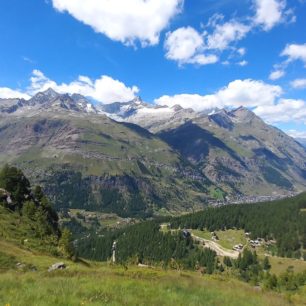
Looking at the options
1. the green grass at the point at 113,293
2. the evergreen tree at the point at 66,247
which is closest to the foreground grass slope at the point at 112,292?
the green grass at the point at 113,293

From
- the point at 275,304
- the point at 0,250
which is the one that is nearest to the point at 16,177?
the point at 0,250

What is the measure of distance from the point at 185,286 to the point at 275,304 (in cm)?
454

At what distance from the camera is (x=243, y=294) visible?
21.0 m

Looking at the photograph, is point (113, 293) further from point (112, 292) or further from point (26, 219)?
point (26, 219)

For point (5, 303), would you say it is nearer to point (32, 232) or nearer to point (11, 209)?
point (32, 232)

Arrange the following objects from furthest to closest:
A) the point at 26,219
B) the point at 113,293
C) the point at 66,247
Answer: the point at 26,219
the point at 66,247
the point at 113,293

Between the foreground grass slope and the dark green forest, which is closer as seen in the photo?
the foreground grass slope

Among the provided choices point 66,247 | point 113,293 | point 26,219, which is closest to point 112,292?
point 113,293

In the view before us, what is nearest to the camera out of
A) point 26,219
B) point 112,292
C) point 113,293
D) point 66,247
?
point 113,293

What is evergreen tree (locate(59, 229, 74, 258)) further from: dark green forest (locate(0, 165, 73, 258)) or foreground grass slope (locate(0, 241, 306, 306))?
foreground grass slope (locate(0, 241, 306, 306))

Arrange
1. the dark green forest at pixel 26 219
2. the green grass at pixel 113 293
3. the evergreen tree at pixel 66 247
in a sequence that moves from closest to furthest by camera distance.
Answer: the green grass at pixel 113 293 → the evergreen tree at pixel 66 247 → the dark green forest at pixel 26 219

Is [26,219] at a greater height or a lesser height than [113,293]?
greater

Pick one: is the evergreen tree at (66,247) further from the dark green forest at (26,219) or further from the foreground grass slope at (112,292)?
the foreground grass slope at (112,292)

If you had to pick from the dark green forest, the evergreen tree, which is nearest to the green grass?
the evergreen tree
